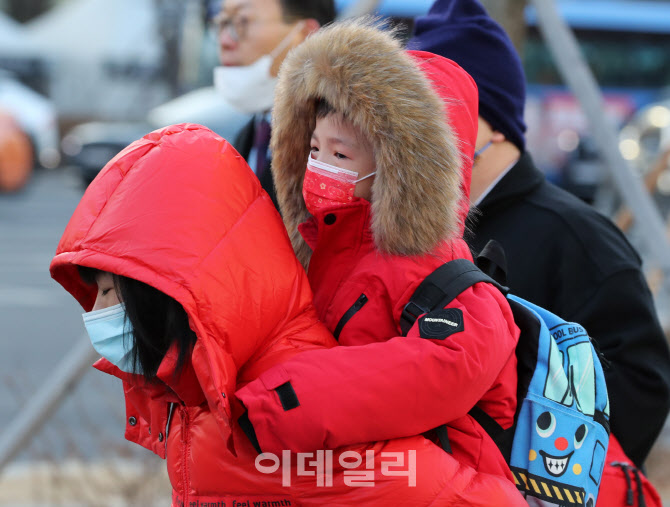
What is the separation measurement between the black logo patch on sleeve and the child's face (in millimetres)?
323

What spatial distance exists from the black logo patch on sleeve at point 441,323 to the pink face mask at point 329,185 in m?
0.30

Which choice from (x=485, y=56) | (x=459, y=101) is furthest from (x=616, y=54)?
(x=459, y=101)

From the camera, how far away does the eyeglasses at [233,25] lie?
2713 mm

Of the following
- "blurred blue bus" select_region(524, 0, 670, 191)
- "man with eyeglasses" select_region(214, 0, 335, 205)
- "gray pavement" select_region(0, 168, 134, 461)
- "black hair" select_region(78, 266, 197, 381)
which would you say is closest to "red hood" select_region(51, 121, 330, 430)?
"black hair" select_region(78, 266, 197, 381)

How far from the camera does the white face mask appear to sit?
2744 millimetres

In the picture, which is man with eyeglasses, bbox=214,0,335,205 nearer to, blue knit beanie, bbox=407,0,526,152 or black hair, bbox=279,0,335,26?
black hair, bbox=279,0,335,26

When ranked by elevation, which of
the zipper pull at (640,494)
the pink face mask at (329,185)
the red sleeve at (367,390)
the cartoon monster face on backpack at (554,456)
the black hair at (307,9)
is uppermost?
the black hair at (307,9)

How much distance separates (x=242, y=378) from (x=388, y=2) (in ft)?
49.2

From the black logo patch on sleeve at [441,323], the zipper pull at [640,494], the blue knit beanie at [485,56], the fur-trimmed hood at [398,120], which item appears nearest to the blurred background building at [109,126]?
the blue knit beanie at [485,56]

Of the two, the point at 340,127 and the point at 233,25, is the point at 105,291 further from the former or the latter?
the point at 233,25

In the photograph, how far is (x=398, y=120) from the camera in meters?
1.58

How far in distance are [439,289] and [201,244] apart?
0.41 m

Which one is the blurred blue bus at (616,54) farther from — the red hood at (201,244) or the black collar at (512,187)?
the red hood at (201,244)

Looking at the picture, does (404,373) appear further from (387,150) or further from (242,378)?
(387,150)
